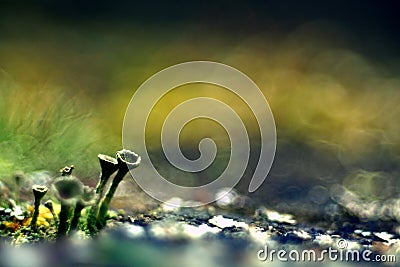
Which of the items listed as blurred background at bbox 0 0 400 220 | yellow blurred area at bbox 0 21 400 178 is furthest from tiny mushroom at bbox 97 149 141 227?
yellow blurred area at bbox 0 21 400 178

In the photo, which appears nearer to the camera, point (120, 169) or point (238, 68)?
point (120, 169)

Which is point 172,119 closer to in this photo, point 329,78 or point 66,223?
point 329,78

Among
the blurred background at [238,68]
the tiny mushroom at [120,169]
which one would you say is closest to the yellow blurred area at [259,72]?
the blurred background at [238,68]

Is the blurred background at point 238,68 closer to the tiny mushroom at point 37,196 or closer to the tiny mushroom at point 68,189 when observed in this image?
the tiny mushroom at point 37,196

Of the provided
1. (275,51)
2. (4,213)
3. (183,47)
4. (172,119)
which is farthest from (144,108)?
(4,213)

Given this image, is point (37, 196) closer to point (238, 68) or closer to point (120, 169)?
point (120, 169)

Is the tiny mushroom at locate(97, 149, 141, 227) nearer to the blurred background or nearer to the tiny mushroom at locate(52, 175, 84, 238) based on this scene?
the tiny mushroom at locate(52, 175, 84, 238)

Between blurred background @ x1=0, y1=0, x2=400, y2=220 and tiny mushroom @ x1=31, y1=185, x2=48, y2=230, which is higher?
blurred background @ x1=0, y1=0, x2=400, y2=220

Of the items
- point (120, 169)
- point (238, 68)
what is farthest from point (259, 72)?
point (120, 169)
